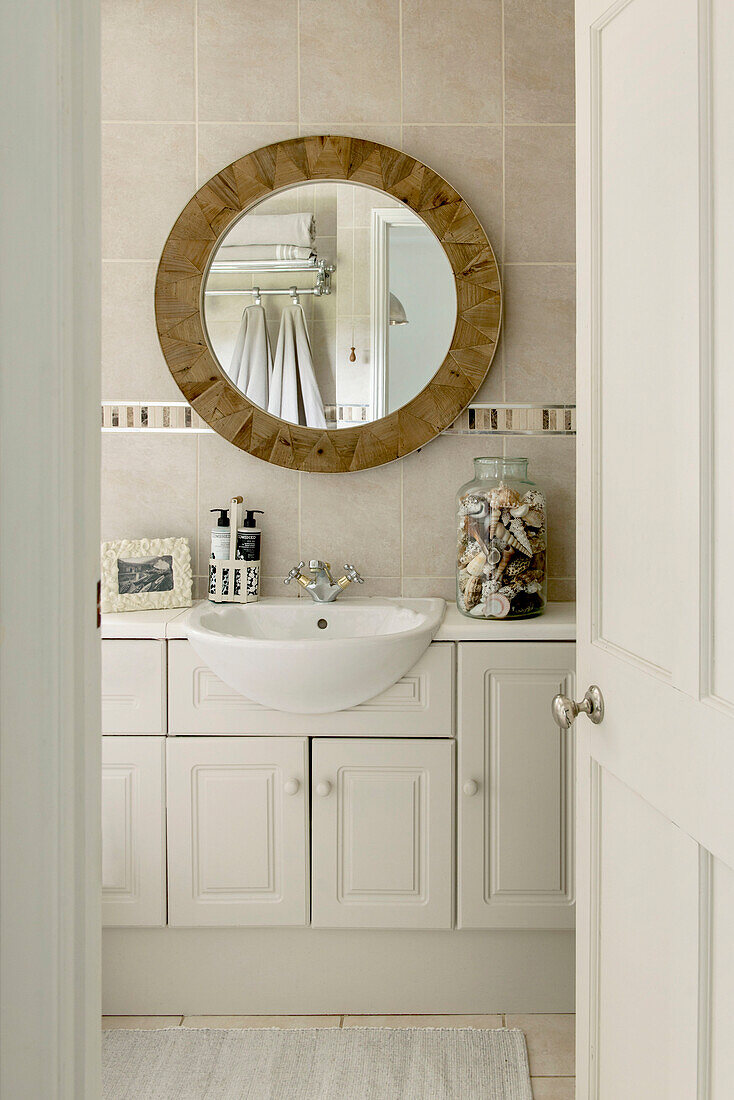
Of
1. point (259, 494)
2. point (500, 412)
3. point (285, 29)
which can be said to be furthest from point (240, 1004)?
point (285, 29)

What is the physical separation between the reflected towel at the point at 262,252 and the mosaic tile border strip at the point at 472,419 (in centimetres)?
40

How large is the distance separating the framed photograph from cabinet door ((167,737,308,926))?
1.26 feet

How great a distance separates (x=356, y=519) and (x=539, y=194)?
960 mm

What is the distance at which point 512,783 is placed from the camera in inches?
75.7

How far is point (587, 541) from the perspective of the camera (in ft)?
4.08

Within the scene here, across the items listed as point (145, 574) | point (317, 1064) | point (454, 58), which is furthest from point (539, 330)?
point (317, 1064)

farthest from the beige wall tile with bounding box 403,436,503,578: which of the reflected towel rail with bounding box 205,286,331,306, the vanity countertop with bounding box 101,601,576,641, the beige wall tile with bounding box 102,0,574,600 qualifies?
the reflected towel rail with bounding box 205,286,331,306

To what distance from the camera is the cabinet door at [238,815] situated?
1.91m

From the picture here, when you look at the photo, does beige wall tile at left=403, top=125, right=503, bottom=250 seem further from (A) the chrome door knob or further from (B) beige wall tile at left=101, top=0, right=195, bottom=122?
(A) the chrome door knob

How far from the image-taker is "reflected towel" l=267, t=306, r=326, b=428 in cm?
224
